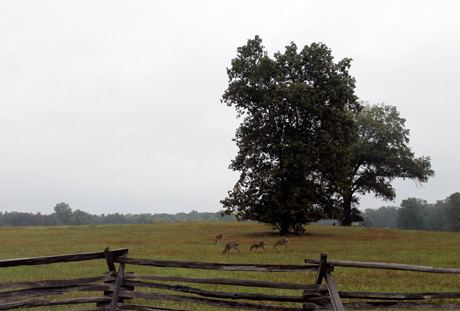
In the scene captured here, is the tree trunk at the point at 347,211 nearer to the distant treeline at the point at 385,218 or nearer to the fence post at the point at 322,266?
the distant treeline at the point at 385,218

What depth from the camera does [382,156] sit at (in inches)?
2044

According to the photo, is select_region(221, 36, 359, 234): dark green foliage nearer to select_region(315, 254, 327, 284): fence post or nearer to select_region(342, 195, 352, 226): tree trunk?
select_region(342, 195, 352, 226): tree trunk

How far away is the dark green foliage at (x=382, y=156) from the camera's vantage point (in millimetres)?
52906

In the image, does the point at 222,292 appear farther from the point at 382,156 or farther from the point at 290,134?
the point at 382,156

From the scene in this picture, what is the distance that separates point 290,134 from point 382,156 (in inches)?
865

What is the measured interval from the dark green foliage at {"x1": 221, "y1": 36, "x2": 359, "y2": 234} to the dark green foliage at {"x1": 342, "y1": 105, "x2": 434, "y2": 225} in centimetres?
1814

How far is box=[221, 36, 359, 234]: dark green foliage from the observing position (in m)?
34.1

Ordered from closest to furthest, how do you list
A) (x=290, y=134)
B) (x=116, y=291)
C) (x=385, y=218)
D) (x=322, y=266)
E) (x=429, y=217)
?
(x=322, y=266) → (x=116, y=291) → (x=290, y=134) → (x=429, y=217) → (x=385, y=218)

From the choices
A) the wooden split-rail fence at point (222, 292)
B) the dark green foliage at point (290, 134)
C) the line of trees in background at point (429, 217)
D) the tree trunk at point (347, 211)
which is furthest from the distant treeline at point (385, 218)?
the wooden split-rail fence at point (222, 292)

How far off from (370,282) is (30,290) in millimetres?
10941

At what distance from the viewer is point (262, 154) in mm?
36000

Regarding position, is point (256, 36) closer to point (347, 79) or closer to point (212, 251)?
point (347, 79)

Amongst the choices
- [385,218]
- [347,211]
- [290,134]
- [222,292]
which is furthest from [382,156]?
[385,218]

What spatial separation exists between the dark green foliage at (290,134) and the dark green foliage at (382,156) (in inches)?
714
